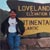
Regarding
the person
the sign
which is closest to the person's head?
the person

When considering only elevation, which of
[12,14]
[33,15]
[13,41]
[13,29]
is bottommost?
[13,41]

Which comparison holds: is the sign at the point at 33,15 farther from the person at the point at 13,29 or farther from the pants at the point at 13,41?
the pants at the point at 13,41

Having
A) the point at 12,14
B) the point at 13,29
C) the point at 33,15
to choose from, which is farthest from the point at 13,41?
the point at 33,15

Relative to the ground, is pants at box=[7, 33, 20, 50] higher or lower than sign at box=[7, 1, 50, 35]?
lower

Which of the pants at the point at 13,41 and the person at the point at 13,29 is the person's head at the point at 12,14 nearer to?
the person at the point at 13,29

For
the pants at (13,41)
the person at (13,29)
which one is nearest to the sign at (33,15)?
the person at (13,29)

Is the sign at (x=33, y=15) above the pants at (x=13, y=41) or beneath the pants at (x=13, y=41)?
above

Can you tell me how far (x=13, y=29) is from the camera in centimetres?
989

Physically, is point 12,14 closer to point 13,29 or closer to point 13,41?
point 13,29

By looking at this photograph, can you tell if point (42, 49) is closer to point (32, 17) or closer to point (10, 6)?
point (32, 17)

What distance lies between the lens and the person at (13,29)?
9820mm

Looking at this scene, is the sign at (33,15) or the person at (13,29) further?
the sign at (33,15)

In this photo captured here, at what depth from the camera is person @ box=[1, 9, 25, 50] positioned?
→ 32.2ft

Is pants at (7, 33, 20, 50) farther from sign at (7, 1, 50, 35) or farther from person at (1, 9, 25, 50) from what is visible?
sign at (7, 1, 50, 35)
